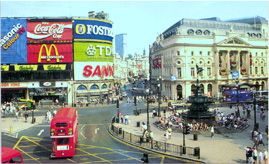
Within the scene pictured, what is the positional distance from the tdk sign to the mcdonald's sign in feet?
15.0

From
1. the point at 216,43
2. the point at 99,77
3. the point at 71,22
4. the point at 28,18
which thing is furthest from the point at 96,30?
the point at 216,43

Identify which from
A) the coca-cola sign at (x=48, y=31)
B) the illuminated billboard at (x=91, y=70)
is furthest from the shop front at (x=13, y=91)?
the illuminated billboard at (x=91, y=70)

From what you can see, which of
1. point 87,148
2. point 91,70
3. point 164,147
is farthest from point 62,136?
point 91,70

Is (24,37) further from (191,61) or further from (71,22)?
(191,61)

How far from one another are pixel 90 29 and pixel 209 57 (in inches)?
1349

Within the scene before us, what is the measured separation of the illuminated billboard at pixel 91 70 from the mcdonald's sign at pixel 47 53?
4540 mm

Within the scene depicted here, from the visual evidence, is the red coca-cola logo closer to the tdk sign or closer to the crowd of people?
the tdk sign

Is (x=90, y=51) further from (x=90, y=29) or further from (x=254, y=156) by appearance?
(x=254, y=156)

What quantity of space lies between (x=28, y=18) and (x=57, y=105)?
2366 centimetres

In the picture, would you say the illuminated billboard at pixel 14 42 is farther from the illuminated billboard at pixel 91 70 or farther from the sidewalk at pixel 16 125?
the sidewalk at pixel 16 125

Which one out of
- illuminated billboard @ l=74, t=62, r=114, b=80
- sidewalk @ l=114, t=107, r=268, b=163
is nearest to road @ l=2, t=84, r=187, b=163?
sidewalk @ l=114, t=107, r=268, b=163

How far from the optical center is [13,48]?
6172 cm

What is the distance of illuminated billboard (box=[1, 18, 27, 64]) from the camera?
6147 cm

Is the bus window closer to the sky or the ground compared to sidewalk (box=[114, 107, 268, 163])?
closer to the sky
